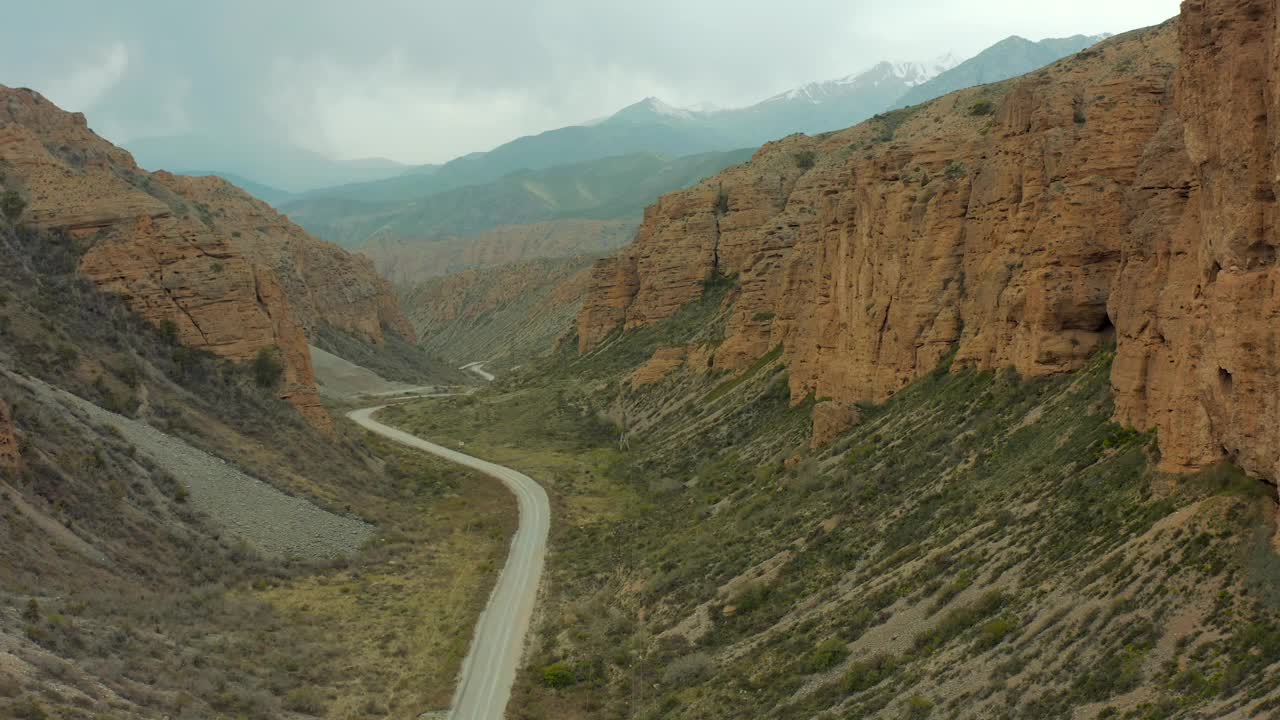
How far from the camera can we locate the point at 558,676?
2769 cm

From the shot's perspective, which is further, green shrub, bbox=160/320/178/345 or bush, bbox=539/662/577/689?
green shrub, bbox=160/320/178/345

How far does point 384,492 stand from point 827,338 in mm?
22399

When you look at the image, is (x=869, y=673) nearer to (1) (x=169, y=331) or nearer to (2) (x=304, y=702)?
(2) (x=304, y=702)

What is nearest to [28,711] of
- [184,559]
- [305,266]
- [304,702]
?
[304,702]

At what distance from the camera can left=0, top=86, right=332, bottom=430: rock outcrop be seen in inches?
1950

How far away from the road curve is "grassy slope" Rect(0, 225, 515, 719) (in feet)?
2.17

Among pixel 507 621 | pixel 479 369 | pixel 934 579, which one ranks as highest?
pixel 934 579

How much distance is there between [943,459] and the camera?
30547mm

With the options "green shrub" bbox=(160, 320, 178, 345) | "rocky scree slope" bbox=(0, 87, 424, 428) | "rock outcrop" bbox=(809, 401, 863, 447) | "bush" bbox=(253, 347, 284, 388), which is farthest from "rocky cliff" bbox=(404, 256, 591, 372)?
"rock outcrop" bbox=(809, 401, 863, 447)

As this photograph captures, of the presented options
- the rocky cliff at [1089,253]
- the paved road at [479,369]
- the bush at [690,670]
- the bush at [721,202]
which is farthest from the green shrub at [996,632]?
the paved road at [479,369]

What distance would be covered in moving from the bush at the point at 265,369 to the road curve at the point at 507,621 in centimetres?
1285

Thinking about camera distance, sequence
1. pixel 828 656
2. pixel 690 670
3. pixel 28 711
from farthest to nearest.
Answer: pixel 690 670
pixel 828 656
pixel 28 711

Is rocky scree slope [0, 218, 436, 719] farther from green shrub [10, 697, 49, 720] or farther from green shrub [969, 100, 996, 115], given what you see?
green shrub [969, 100, 996, 115]

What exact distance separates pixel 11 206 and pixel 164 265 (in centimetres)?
809
